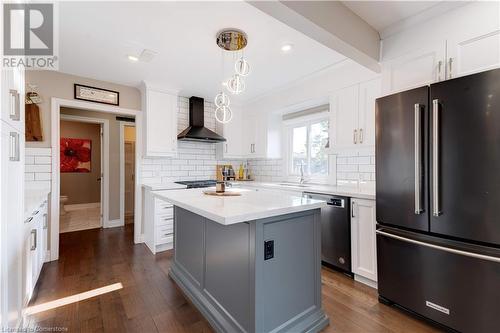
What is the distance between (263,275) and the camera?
4.70 ft

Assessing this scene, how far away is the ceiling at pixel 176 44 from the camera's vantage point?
1.85 meters

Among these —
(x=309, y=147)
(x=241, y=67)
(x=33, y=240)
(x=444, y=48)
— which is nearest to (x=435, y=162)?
(x=444, y=48)

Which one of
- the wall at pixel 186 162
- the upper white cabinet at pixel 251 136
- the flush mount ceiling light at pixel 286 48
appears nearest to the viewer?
the flush mount ceiling light at pixel 286 48

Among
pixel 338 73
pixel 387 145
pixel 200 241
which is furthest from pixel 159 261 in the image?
pixel 338 73

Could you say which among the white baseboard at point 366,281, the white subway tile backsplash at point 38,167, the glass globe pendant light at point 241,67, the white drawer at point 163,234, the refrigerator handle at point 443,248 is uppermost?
the glass globe pendant light at point 241,67

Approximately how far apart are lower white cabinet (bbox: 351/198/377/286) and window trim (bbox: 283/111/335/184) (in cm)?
94

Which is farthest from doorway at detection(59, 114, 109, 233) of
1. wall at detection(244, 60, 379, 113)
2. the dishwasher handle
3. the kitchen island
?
the dishwasher handle

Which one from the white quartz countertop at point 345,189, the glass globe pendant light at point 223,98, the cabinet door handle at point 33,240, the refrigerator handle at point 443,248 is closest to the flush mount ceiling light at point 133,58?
the glass globe pendant light at point 223,98

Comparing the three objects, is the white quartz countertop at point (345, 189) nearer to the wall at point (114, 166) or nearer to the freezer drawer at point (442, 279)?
the freezer drawer at point (442, 279)

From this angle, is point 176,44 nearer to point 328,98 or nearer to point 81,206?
point 328,98

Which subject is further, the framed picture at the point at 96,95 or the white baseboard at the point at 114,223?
the white baseboard at the point at 114,223

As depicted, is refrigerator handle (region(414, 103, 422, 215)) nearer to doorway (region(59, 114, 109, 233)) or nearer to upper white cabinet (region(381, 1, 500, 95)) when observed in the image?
upper white cabinet (region(381, 1, 500, 95))

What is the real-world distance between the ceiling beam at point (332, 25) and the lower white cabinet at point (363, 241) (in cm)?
140

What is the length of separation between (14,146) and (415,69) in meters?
2.98
